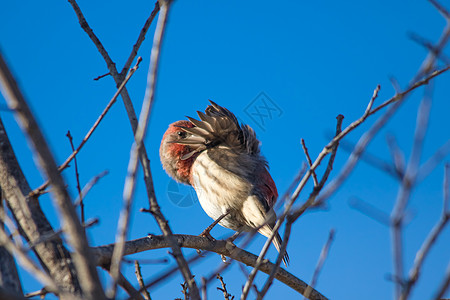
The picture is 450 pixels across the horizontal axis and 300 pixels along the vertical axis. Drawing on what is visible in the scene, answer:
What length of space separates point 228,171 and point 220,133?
2.31 feet

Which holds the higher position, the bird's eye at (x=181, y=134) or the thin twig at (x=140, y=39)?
the bird's eye at (x=181, y=134)

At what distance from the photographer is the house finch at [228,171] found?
7.01 m

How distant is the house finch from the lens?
7012 millimetres

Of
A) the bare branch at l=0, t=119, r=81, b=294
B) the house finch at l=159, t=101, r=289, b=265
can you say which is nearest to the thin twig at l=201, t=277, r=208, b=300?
the bare branch at l=0, t=119, r=81, b=294

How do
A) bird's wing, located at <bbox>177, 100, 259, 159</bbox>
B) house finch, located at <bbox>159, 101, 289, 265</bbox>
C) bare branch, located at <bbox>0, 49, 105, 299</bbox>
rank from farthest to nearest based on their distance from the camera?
1. bird's wing, located at <bbox>177, 100, 259, 159</bbox>
2. house finch, located at <bbox>159, 101, 289, 265</bbox>
3. bare branch, located at <bbox>0, 49, 105, 299</bbox>

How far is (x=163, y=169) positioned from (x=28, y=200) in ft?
16.8

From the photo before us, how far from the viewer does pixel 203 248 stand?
539 cm

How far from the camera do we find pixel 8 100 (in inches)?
75.7

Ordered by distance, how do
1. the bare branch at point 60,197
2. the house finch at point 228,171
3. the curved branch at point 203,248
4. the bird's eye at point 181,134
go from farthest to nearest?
1. the bird's eye at point 181,134
2. the house finch at point 228,171
3. the curved branch at point 203,248
4. the bare branch at point 60,197

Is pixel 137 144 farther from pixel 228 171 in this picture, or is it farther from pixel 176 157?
pixel 176 157

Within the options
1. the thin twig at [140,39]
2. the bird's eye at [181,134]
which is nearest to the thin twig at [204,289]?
the thin twig at [140,39]

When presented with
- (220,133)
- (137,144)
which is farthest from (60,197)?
(220,133)

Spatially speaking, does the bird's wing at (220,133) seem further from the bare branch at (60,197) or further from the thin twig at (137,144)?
the bare branch at (60,197)

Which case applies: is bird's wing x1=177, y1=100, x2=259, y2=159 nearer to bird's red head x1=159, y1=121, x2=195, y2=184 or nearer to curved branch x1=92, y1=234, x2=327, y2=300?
bird's red head x1=159, y1=121, x2=195, y2=184
